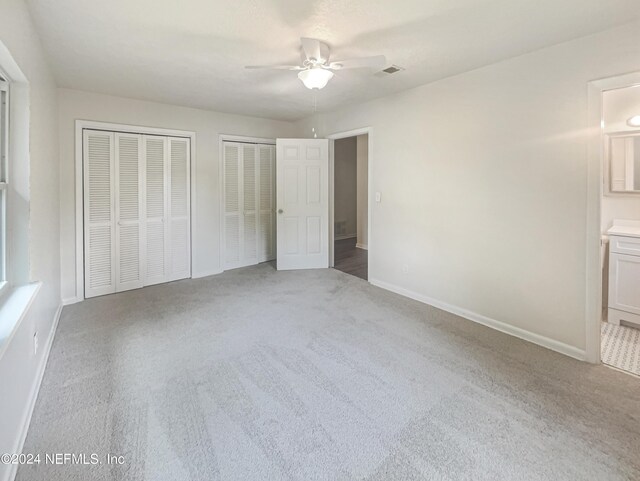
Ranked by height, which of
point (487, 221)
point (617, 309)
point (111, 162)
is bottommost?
point (617, 309)

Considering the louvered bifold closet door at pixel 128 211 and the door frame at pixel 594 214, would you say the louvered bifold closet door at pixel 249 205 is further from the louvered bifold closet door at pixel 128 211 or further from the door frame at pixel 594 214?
the door frame at pixel 594 214

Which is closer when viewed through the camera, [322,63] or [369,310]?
[322,63]

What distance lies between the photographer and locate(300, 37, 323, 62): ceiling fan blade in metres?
2.21

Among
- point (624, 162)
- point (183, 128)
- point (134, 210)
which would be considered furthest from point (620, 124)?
point (134, 210)

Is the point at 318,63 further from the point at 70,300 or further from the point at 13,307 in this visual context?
the point at 70,300

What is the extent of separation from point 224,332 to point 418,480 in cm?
194

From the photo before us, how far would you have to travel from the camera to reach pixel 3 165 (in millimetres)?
1926

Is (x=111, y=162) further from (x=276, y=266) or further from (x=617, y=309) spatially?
(x=617, y=309)

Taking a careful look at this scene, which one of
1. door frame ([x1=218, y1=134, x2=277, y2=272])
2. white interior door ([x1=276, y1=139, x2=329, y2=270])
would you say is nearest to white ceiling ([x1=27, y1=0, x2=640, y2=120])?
door frame ([x1=218, y1=134, x2=277, y2=272])

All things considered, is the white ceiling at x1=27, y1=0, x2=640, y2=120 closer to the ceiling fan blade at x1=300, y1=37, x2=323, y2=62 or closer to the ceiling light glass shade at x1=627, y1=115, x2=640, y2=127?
the ceiling fan blade at x1=300, y1=37, x2=323, y2=62

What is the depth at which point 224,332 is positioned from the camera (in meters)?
2.87

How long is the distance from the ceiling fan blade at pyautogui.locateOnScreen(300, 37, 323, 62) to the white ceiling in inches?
4.1

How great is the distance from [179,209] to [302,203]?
5.72 feet

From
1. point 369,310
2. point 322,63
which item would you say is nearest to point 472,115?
point 322,63
